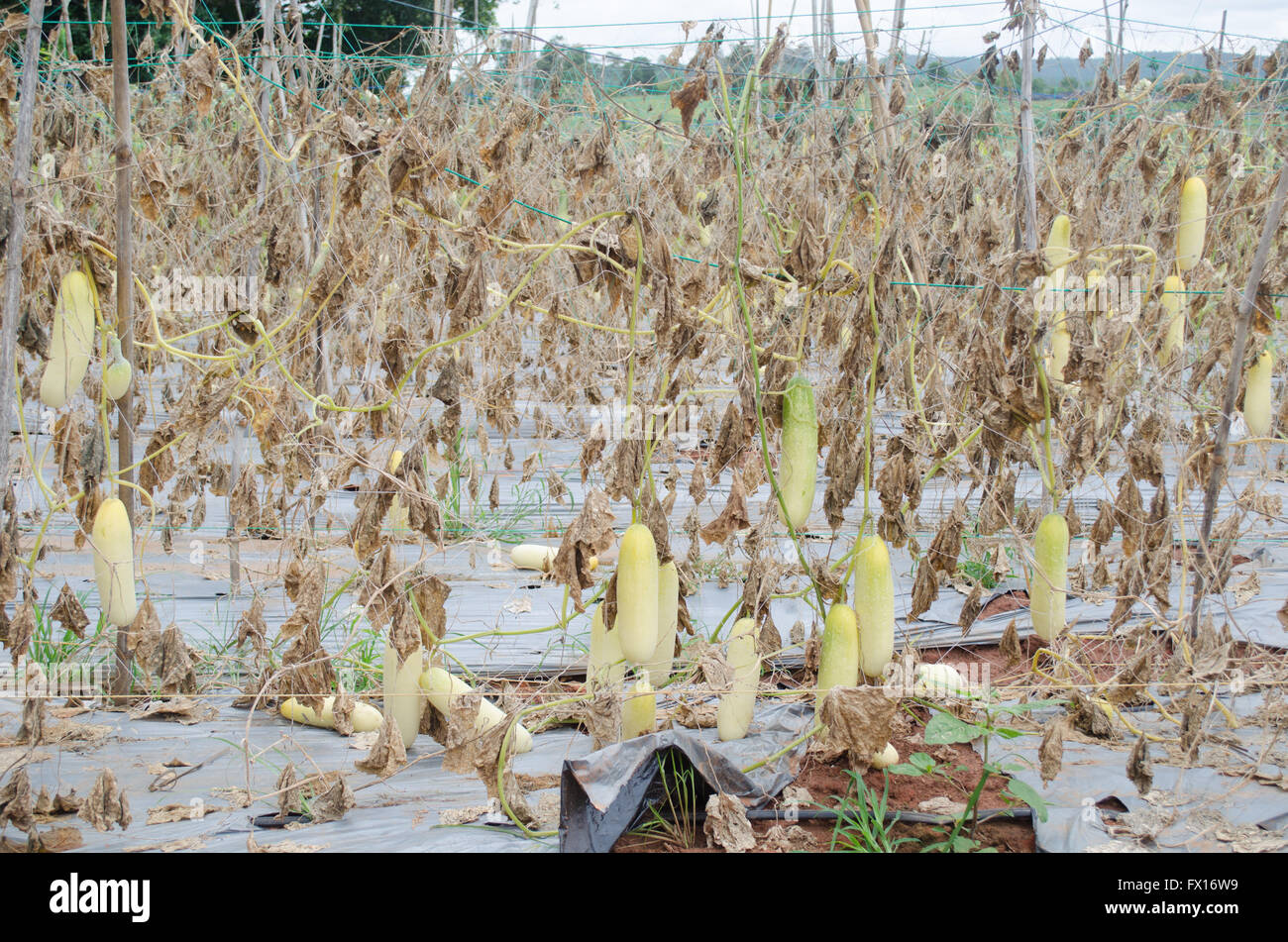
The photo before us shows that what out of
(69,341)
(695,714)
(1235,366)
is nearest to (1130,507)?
(1235,366)

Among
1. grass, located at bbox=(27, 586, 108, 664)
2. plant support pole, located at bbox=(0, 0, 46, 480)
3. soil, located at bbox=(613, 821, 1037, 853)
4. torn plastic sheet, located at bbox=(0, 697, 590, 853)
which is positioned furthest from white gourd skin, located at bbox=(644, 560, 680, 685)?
grass, located at bbox=(27, 586, 108, 664)

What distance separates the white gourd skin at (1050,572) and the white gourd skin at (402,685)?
143 cm

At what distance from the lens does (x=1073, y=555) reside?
406 cm

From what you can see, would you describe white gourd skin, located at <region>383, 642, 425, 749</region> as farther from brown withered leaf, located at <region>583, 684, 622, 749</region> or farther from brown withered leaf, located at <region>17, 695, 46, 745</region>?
brown withered leaf, located at <region>17, 695, 46, 745</region>

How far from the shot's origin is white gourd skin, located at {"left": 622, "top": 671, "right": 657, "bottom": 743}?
90.7 inches

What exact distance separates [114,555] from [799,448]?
1.49 metres

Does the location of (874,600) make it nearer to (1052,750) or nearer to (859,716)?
(859,716)

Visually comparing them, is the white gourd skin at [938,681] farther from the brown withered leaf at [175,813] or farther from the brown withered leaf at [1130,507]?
the brown withered leaf at [175,813]

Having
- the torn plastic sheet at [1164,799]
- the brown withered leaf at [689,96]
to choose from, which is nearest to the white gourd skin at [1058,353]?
the torn plastic sheet at [1164,799]

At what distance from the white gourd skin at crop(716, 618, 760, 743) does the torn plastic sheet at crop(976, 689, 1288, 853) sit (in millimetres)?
605

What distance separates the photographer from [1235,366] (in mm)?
2396

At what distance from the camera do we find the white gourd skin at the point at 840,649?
6.79ft
